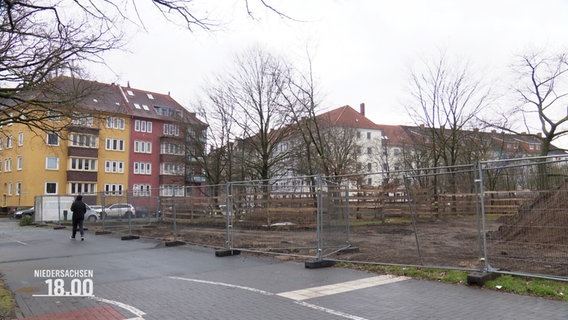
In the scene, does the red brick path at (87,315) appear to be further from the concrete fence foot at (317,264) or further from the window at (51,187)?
the window at (51,187)

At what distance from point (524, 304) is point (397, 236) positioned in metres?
5.95

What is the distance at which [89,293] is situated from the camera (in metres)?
8.00

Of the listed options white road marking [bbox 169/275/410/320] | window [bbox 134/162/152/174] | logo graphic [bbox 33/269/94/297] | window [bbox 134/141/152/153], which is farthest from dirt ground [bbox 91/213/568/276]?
window [bbox 134/141/152/153]

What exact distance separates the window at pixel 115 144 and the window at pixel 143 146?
2.09m

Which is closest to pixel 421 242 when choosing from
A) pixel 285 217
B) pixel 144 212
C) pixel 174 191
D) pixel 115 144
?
pixel 285 217

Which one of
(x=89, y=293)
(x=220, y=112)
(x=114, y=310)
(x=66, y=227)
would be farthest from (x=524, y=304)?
(x=220, y=112)

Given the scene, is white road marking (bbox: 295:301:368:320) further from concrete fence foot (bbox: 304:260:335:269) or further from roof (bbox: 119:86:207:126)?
roof (bbox: 119:86:207:126)

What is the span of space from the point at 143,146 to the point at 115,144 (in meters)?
4.27

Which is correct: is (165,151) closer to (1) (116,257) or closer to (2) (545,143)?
(2) (545,143)

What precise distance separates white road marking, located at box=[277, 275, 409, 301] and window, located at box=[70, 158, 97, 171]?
5680cm

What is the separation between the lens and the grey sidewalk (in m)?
6.37

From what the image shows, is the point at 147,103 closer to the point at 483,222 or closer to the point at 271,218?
the point at 271,218

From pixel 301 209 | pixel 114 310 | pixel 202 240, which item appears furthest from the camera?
pixel 202 240

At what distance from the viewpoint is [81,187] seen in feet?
196
